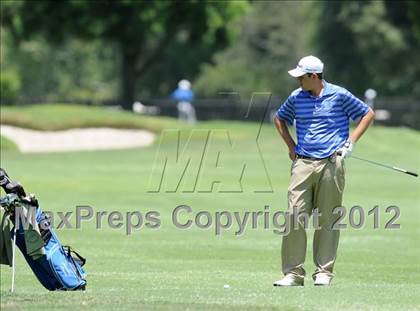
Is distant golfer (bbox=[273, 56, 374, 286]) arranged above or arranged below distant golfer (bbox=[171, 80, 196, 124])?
above

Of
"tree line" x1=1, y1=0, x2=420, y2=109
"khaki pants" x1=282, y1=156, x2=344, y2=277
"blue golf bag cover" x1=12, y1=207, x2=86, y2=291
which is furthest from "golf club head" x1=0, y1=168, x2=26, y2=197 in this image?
"tree line" x1=1, y1=0, x2=420, y2=109

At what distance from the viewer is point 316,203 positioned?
38.5ft

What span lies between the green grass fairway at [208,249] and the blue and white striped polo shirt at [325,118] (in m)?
1.32

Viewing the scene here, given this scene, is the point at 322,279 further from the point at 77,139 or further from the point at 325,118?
the point at 77,139

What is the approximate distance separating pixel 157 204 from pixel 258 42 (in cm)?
7098

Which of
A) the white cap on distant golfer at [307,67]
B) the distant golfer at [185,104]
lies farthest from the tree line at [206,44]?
the white cap on distant golfer at [307,67]

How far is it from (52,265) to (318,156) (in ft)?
8.74

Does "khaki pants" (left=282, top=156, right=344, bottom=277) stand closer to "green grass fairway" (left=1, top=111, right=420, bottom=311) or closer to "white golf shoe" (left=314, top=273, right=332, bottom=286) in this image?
"white golf shoe" (left=314, top=273, right=332, bottom=286)

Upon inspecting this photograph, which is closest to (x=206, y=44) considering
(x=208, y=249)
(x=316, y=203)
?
(x=208, y=249)

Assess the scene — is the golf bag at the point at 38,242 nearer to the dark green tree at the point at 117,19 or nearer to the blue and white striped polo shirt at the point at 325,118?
the blue and white striped polo shirt at the point at 325,118

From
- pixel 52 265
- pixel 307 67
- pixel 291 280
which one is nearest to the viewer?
pixel 52 265

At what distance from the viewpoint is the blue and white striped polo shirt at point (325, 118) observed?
455 inches

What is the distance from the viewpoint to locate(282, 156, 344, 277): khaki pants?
11594 mm

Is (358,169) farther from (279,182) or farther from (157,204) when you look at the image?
(157,204)
